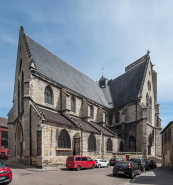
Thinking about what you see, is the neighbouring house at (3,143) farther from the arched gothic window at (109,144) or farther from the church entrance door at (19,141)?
the arched gothic window at (109,144)

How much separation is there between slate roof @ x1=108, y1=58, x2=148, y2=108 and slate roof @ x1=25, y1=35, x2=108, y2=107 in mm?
3052

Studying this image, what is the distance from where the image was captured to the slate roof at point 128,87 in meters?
33.8

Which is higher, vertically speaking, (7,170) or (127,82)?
(127,82)

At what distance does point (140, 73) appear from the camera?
35.2 m

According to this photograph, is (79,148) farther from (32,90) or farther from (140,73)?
(140,73)

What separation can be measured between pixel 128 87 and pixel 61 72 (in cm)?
1502

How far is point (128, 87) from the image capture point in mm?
36094

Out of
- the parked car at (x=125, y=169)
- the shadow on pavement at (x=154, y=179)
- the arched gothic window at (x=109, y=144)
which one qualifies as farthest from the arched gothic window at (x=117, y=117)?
the parked car at (x=125, y=169)

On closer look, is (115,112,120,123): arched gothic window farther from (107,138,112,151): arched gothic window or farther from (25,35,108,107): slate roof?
(107,138,112,151): arched gothic window

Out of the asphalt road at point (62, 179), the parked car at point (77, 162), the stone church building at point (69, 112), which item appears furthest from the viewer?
the stone church building at point (69, 112)

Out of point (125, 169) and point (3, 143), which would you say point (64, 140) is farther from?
point (3, 143)

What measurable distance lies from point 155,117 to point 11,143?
28920mm

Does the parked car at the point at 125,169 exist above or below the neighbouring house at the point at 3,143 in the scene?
above

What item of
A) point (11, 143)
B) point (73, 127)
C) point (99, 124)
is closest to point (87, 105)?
point (99, 124)
